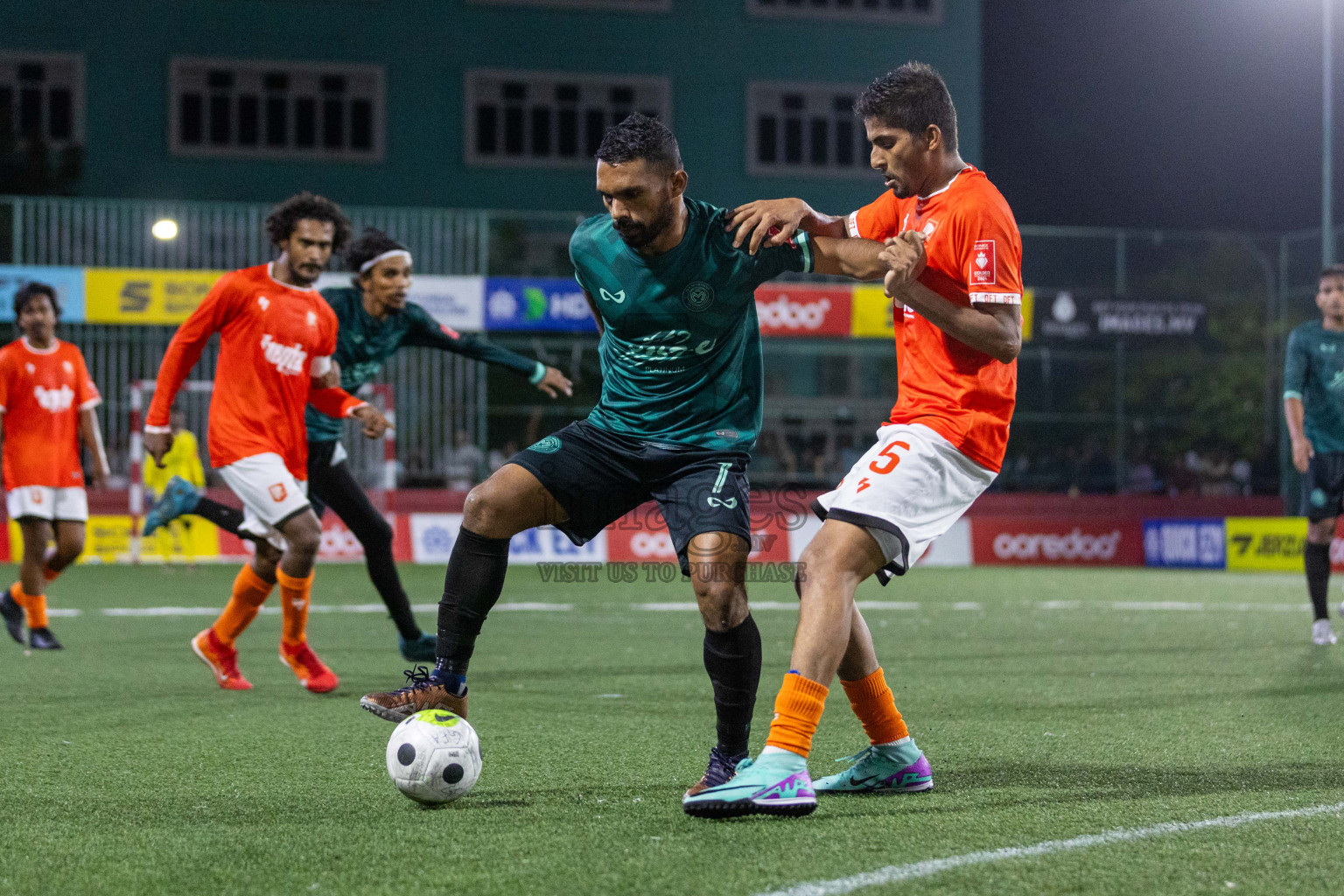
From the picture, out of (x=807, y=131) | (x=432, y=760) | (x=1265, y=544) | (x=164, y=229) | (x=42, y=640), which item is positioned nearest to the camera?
(x=432, y=760)

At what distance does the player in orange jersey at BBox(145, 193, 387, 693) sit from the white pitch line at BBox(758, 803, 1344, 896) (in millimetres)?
4148

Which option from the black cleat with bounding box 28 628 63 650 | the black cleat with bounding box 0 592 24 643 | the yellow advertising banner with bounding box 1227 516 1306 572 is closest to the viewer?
the black cleat with bounding box 28 628 63 650

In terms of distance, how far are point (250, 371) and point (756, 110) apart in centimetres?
2617

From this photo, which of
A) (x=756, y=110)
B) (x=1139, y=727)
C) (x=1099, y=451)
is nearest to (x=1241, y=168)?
(x=756, y=110)

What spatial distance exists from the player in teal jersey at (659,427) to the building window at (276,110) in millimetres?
27070

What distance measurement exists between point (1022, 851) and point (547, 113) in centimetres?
2902

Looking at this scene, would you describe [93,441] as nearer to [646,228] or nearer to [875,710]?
[646,228]

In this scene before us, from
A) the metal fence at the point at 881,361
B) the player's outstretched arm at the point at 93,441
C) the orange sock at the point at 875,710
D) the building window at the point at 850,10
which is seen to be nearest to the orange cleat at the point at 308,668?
the player's outstretched arm at the point at 93,441

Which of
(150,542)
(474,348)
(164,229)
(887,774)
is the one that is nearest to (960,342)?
(887,774)

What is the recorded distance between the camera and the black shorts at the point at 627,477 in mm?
4355

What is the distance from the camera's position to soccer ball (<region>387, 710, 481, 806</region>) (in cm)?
404

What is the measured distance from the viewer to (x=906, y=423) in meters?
4.33

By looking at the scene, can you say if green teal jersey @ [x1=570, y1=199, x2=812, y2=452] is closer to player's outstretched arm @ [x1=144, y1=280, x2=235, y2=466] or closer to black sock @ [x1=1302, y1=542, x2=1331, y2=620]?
player's outstretched arm @ [x1=144, y1=280, x2=235, y2=466]

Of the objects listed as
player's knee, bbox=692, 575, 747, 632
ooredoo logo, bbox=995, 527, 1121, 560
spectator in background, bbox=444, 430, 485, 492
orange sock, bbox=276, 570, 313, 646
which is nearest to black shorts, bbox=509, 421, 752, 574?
player's knee, bbox=692, 575, 747, 632
